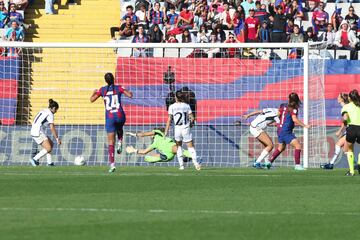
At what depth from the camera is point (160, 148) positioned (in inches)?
1061

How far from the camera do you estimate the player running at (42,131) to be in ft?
86.7

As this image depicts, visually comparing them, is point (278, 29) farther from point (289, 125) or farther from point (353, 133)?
point (353, 133)

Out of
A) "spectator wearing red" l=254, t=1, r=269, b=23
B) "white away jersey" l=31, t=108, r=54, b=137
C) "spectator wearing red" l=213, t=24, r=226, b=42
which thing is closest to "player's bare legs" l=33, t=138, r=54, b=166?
"white away jersey" l=31, t=108, r=54, b=137

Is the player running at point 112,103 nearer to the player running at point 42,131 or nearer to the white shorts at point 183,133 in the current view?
the white shorts at point 183,133

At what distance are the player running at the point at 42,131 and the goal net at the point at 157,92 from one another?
0.98m

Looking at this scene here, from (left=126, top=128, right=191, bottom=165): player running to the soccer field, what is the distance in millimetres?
6867

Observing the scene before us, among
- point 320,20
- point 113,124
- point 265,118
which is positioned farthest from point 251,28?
point 113,124

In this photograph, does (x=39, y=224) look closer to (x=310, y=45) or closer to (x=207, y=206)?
(x=207, y=206)

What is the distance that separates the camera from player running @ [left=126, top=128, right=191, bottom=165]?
2692 cm

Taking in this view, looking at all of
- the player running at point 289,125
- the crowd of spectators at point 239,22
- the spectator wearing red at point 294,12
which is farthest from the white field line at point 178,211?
the spectator wearing red at point 294,12

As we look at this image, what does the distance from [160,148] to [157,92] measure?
234 cm

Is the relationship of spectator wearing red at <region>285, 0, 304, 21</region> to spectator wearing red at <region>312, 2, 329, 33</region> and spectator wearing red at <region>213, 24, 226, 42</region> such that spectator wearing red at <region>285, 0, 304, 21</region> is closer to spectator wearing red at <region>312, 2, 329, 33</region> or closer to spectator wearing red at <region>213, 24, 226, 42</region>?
spectator wearing red at <region>312, 2, 329, 33</region>

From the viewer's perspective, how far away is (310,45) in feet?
91.3

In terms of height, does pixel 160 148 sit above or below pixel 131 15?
below
